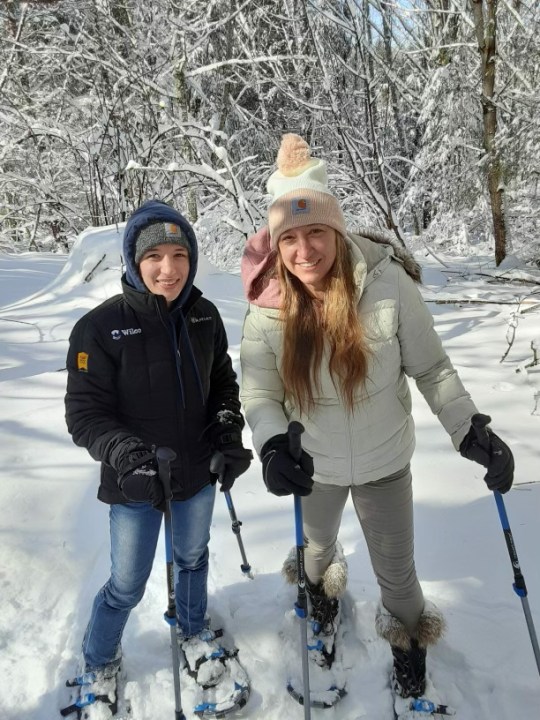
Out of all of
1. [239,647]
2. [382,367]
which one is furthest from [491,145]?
[239,647]

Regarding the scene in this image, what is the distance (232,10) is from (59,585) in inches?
420

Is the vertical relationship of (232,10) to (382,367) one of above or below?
above

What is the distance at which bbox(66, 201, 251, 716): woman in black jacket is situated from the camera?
1.59 m

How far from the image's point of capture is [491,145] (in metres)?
8.19

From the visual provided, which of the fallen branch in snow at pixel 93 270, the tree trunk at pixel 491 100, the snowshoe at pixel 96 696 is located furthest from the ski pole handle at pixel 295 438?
the tree trunk at pixel 491 100

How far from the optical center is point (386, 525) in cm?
175

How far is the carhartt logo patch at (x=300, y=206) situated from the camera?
1.52 m

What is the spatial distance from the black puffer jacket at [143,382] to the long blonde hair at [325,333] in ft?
1.20

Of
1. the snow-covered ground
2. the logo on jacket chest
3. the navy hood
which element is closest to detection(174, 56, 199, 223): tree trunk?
the snow-covered ground

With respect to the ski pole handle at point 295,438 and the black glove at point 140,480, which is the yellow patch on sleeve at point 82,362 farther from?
the ski pole handle at point 295,438

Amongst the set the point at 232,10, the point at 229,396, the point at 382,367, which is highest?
the point at 232,10

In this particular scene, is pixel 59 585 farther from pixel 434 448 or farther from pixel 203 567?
pixel 434 448

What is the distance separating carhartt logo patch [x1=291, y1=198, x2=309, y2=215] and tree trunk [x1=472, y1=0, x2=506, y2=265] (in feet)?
26.3

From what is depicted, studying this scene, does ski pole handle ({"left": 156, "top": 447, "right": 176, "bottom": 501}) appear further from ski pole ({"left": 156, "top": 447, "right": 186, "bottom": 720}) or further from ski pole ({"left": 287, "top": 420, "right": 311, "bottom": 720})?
ski pole ({"left": 287, "top": 420, "right": 311, "bottom": 720})
